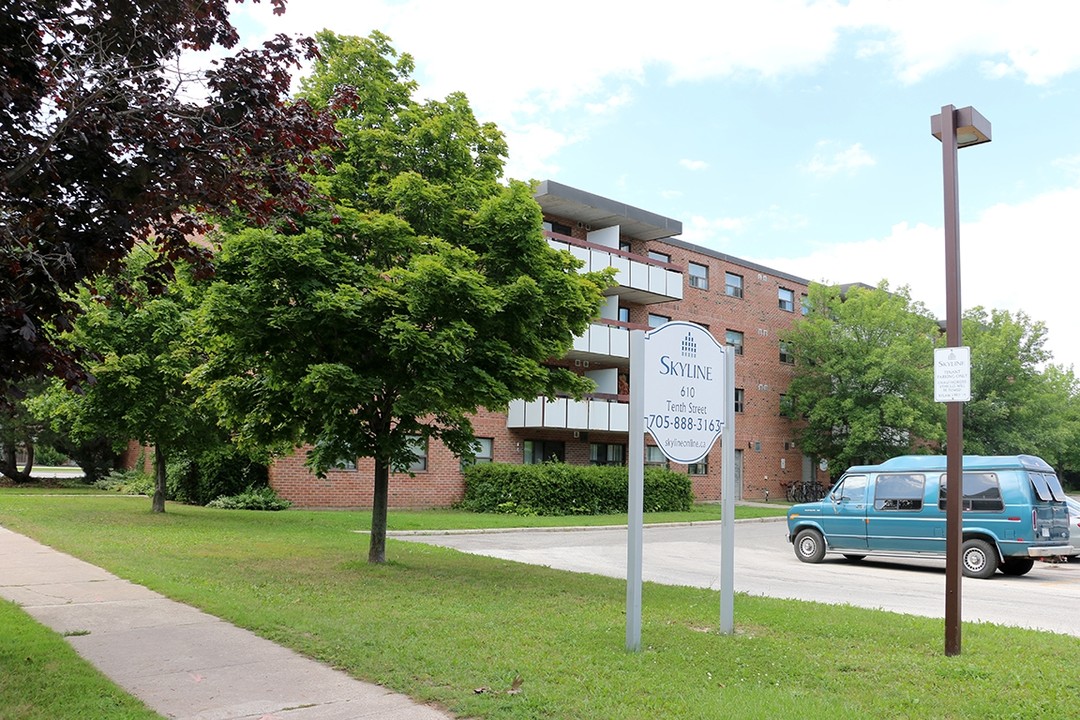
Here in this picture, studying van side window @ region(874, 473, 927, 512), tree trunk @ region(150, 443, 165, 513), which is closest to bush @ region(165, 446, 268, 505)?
tree trunk @ region(150, 443, 165, 513)

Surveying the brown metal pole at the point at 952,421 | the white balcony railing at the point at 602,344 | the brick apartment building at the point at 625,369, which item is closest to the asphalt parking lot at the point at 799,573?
the brown metal pole at the point at 952,421

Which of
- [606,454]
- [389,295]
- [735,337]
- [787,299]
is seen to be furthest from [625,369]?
[389,295]

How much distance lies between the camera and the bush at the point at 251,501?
80.6 feet

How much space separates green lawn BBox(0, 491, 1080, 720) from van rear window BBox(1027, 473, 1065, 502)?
7048 mm

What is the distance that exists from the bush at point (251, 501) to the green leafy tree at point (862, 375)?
81.6 ft

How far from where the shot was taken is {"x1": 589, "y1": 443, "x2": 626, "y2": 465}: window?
34875 millimetres

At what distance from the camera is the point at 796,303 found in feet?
147

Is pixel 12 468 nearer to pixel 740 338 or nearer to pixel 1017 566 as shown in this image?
pixel 740 338

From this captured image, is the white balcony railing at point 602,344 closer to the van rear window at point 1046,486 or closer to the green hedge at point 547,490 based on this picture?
the green hedge at point 547,490

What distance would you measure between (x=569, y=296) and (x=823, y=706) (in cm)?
663

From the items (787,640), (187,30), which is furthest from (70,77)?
(787,640)

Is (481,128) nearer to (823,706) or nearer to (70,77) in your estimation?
(70,77)

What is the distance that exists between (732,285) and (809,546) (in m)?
25.2

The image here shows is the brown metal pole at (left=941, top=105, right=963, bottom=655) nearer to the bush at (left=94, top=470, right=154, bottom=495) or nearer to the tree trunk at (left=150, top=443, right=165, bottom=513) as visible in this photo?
the tree trunk at (left=150, top=443, right=165, bottom=513)
